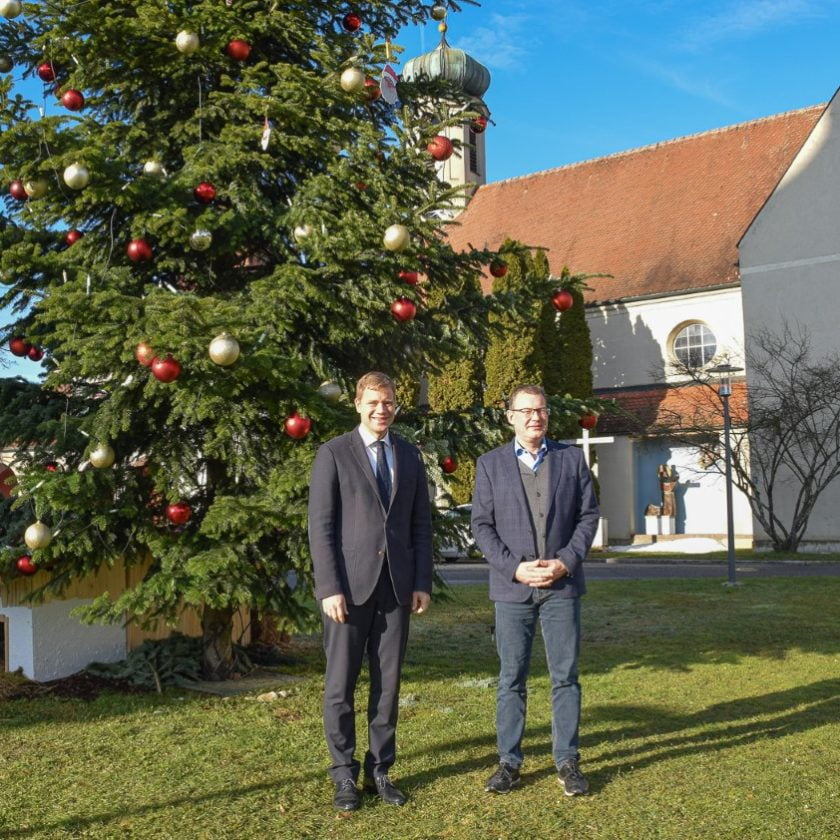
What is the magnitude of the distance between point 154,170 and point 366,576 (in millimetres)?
3592

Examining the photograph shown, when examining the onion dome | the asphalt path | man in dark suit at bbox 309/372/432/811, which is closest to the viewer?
man in dark suit at bbox 309/372/432/811

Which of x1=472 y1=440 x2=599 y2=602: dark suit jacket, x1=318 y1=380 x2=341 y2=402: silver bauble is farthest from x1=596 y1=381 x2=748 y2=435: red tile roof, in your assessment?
x1=472 y1=440 x2=599 y2=602: dark suit jacket

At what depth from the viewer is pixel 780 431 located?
2267 centimetres

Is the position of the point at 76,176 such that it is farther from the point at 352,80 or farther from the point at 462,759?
the point at 462,759

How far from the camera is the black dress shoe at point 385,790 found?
427cm

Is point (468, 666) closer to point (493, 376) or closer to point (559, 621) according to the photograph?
point (559, 621)

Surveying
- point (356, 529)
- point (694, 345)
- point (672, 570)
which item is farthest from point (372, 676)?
point (694, 345)

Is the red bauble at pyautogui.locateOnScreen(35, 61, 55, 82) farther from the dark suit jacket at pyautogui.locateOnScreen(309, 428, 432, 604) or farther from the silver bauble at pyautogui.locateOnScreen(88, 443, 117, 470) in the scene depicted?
the dark suit jacket at pyautogui.locateOnScreen(309, 428, 432, 604)

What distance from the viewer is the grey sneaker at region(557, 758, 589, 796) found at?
14.3ft

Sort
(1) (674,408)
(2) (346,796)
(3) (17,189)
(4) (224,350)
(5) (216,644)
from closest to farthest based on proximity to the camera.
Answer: (2) (346,796)
(4) (224,350)
(3) (17,189)
(5) (216,644)
(1) (674,408)

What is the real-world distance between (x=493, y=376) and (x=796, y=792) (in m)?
21.5

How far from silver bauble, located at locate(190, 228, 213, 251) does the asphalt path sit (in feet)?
33.3

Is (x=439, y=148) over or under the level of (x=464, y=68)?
under

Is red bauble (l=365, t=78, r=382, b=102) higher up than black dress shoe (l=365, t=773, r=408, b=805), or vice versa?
red bauble (l=365, t=78, r=382, b=102)
